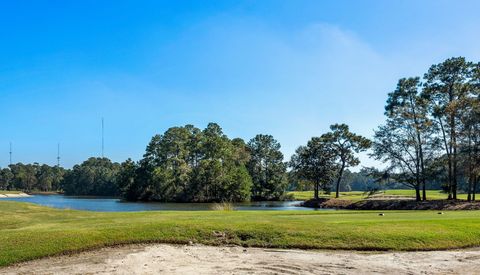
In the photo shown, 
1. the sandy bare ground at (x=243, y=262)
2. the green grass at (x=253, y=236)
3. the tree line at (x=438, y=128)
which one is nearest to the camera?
the sandy bare ground at (x=243, y=262)

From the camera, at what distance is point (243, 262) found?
13.0 metres

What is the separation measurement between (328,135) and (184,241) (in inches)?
2819

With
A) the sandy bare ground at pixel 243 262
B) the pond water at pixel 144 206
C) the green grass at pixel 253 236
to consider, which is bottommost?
the pond water at pixel 144 206

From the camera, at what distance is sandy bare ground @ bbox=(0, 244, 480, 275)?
12.2 metres

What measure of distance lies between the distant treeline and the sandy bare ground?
3595cm

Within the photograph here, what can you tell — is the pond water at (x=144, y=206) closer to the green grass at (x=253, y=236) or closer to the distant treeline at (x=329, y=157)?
the distant treeline at (x=329, y=157)

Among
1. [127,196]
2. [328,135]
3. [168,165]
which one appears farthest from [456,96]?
[127,196]

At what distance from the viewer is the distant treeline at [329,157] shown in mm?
49094

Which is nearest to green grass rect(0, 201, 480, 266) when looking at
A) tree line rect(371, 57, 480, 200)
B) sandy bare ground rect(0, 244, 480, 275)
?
sandy bare ground rect(0, 244, 480, 275)

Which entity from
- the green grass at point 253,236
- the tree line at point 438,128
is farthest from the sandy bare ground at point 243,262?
the tree line at point 438,128

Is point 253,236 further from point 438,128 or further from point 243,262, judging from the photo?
point 438,128

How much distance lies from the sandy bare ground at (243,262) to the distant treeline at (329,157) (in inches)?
1415

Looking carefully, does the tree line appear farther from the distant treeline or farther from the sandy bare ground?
the sandy bare ground

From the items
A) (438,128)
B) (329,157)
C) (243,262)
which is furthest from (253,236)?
(329,157)
